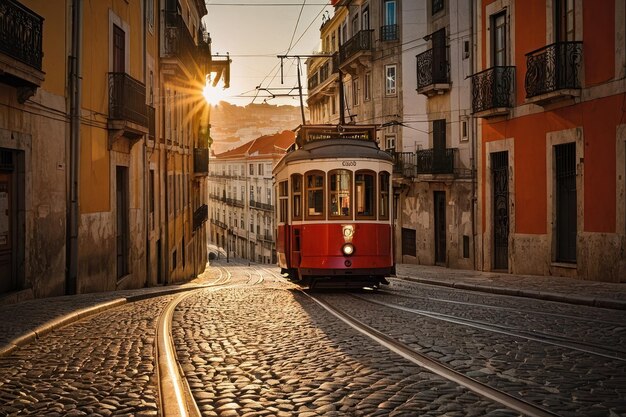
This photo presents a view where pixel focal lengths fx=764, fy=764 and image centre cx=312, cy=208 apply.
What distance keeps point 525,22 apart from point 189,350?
16470mm

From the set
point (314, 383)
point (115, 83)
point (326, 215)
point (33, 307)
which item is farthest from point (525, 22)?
point (314, 383)

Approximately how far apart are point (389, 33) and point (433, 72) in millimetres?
6436

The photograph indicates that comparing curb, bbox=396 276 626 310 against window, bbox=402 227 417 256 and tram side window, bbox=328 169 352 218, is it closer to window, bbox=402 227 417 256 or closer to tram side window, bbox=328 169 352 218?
tram side window, bbox=328 169 352 218

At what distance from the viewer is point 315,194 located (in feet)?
51.8

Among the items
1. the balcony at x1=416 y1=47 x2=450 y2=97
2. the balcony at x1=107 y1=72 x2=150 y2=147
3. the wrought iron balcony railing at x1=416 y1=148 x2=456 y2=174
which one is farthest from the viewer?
the balcony at x1=416 y1=47 x2=450 y2=97

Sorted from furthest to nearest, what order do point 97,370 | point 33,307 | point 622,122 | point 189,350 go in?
1. point 622,122
2. point 33,307
3. point 189,350
4. point 97,370

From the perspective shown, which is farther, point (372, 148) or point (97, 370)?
point (372, 148)

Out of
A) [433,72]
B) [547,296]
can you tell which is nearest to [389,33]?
[433,72]

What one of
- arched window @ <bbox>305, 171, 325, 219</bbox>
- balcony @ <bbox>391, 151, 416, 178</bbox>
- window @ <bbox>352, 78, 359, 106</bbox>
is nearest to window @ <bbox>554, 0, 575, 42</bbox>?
arched window @ <bbox>305, 171, 325, 219</bbox>

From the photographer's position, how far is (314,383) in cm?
662

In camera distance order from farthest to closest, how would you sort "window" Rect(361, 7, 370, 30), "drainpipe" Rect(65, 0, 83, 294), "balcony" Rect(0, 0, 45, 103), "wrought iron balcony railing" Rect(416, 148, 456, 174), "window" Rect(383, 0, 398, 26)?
"window" Rect(361, 7, 370, 30)
"window" Rect(383, 0, 398, 26)
"wrought iron balcony railing" Rect(416, 148, 456, 174)
"drainpipe" Rect(65, 0, 83, 294)
"balcony" Rect(0, 0, 45, 103)

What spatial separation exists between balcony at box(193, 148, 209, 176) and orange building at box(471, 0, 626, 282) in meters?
16.9

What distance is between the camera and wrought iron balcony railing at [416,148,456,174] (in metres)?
30.3

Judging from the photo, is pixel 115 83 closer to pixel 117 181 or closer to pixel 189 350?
pixel 117 181
